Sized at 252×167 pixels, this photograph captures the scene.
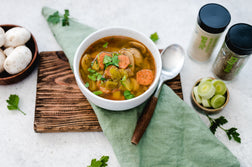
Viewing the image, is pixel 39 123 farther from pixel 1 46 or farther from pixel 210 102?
pixel 210 102

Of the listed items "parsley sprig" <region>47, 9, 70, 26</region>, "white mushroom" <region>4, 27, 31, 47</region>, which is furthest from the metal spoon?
"white mushroom" <region>4, 27, 31, 47</region>

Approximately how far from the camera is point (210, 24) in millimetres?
1991

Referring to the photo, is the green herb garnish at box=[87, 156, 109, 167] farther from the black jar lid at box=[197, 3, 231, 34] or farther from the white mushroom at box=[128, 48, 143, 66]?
the black jar lid at box=[197, 3, 231, 34]

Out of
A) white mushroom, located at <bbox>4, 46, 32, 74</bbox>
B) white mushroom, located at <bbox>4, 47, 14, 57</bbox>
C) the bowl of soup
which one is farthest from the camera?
white mushroom, located at <bbox>4, 47, 14, 57</bbox>

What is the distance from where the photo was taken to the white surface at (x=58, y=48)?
2.07 metres

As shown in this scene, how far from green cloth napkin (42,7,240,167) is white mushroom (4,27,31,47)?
83 cm

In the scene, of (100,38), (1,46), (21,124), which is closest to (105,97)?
(100,38)

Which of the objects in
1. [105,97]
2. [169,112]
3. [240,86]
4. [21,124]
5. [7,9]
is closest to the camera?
[105,97]

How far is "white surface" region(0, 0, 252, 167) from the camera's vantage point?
207 centimetres

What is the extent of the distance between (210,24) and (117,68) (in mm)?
770

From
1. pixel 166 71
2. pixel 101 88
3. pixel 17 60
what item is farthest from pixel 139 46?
pixel 17 60

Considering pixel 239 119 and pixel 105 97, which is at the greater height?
pixel 105 97

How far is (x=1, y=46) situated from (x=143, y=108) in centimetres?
129

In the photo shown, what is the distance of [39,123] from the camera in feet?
6.68
